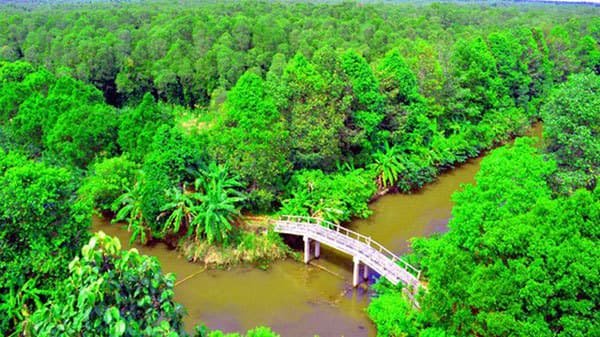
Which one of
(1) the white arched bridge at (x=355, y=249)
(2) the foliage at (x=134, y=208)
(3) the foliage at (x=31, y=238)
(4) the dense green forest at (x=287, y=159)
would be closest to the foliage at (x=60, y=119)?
(4) the dense green forest at (x=287, y=159)

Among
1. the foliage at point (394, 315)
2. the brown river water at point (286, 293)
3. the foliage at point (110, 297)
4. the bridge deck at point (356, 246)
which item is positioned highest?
the foliage at point (110, 297)

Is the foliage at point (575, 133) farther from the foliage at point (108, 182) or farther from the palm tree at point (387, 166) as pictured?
the foliage at point (108, 182)

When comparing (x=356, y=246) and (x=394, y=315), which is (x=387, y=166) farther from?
(x=394, y=315)

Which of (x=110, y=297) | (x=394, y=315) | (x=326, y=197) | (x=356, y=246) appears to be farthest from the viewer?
(x=326, y=197)

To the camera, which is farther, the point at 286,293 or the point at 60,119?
the point at 60,119

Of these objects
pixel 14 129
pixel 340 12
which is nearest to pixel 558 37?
pixel 340 12

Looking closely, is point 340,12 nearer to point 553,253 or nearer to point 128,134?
point 128,134

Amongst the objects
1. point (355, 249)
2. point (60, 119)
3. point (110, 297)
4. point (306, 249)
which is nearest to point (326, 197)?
point (306, 249)

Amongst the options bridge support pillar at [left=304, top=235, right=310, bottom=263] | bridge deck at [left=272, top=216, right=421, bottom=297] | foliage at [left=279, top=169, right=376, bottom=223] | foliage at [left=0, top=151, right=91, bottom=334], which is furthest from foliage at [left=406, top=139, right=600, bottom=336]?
foliage at [left=0, top=151, right=91, bottom=334]
